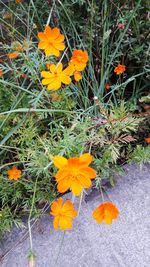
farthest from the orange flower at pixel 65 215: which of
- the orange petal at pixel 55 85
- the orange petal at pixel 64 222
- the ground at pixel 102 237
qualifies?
the orange petal at pixel 55 85

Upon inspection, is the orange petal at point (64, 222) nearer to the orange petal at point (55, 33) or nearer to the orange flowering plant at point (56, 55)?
the orange flowering plant at point (56, 55)

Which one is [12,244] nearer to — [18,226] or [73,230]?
[18,226]

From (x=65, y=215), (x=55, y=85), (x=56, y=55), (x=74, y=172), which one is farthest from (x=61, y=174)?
(x=56, y=55)

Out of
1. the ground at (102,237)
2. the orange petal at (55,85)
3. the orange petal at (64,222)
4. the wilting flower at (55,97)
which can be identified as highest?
the orange petal at (55,85)

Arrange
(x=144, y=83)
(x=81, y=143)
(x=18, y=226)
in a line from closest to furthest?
(x=81, y=143), (x=18, y=226), (x=144, y=83)

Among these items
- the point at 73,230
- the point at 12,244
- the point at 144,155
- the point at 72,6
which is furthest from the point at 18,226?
the point at 72,6

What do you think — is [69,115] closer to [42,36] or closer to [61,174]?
[42,36]
